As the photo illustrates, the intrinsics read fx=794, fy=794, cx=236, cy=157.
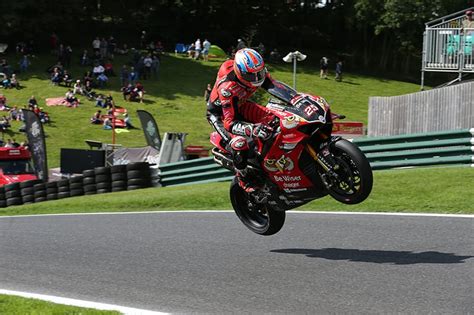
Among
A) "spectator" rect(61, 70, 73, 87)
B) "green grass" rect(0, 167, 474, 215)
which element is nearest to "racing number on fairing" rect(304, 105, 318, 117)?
"green grass" rect(0, 167, 474, 215)

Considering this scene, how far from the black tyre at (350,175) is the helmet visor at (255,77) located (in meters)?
1.14

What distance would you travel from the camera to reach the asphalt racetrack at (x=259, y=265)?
6.43 metres

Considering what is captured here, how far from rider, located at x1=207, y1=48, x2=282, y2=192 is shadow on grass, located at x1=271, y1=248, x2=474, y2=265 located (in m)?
1.03

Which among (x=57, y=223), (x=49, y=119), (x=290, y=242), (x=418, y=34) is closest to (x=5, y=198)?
(x=57, y=223)

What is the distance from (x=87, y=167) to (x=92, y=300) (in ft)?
59.5

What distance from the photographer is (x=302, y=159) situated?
322 inches

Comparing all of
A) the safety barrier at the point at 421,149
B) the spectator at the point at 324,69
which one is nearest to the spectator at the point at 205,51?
the spectator at the point at 324,69

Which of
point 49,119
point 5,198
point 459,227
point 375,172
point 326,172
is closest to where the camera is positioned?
point 326,172

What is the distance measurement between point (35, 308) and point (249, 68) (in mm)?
3312

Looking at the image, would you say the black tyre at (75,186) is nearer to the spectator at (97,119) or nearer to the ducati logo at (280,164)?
the ducati logo at (280,164)

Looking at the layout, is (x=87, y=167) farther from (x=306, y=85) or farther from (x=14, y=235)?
(x=306, y=85)

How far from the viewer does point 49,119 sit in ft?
126

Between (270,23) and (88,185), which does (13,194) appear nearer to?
(88,185)

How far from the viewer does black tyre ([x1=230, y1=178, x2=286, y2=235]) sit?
9.11 m
